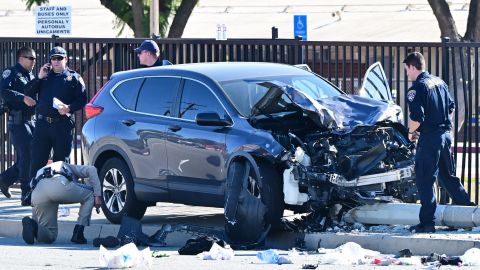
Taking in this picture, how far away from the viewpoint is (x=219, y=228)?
13.1 meters

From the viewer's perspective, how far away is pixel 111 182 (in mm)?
14094

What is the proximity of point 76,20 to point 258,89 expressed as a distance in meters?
27.5

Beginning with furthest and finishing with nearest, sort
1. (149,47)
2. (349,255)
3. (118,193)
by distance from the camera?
(149,47), (118,193), (349,255)

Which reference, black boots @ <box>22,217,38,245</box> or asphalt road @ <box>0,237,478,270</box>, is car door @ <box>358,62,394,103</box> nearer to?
asphalt road @ <box>0,237,478,270</box>

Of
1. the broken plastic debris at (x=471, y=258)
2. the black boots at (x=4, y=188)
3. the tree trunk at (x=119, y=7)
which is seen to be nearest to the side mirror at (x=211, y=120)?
the broken plastic debris at (x=471, y=258)

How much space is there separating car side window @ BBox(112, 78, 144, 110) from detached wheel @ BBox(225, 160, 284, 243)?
7.81 ft

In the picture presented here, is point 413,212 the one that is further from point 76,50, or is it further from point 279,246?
point 76,50

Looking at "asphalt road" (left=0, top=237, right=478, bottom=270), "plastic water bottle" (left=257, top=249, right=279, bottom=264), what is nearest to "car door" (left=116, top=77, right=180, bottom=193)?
"asphalt road" (left=0, top=237, right=478, bottom=270)

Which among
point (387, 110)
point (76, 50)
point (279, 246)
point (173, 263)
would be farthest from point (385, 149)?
point (76, 50)

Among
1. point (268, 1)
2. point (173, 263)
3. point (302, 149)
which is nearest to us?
point (173, 263)

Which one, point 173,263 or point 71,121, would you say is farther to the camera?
point 71,121

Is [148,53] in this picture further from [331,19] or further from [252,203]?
[331,19]

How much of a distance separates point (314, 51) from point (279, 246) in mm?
3870

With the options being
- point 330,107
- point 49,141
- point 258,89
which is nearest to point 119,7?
point 49,141
